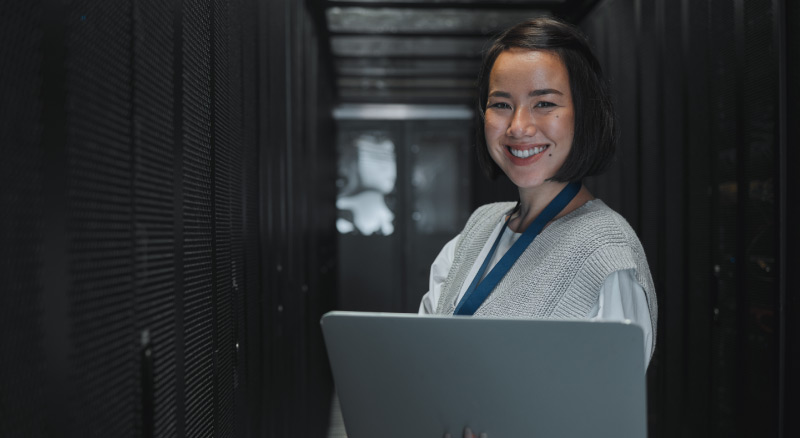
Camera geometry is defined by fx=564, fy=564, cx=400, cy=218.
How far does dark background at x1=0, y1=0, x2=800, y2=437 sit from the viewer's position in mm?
518

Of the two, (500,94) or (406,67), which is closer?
(500,94)

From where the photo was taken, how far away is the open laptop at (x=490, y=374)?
724 mm

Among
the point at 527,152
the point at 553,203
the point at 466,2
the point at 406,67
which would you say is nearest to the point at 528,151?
the point at 527,152

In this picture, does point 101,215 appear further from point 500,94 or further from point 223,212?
point 500,94

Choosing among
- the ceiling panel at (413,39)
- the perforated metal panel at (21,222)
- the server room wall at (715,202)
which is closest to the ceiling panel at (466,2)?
the ceiling panel at (413,39)

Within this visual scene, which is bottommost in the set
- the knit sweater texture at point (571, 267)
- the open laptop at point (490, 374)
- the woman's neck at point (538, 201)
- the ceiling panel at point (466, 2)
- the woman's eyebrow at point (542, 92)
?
the open laptop at point (490, 374)

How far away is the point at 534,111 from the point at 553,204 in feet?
0.64

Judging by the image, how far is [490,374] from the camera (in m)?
0.77

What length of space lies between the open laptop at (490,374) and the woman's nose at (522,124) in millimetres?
531

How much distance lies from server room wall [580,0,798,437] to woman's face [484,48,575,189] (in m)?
0.65

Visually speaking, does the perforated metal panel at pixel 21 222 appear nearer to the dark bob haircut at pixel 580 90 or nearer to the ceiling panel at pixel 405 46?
the dark bob haircut at pixel 580 90

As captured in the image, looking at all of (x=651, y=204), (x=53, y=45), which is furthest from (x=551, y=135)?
(x=651, y=204)

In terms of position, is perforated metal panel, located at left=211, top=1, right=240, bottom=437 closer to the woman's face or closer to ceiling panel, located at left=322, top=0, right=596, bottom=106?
the woman's face

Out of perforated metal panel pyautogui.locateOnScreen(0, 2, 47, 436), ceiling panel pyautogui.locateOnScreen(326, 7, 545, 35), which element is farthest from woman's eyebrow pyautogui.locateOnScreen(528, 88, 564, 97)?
ceiling panel pyautogui.locateOnScreen(326, 7, 545, 35)
